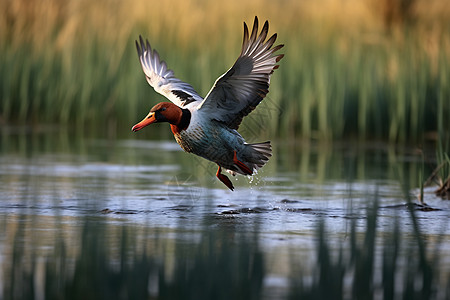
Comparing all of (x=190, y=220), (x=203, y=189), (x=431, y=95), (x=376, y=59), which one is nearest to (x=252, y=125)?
(x=203, y=189)

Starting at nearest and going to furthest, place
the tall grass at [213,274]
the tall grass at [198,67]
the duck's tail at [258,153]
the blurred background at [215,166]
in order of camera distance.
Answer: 1. the tall grass at [213,274]
2. the blurred background at [215,166]
3. the duck's tail at [258,153]
4. the tall grass at [198,67]

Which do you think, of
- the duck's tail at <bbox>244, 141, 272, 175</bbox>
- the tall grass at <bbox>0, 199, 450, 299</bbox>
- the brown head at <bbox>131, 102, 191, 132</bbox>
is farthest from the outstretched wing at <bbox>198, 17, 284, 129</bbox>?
the tall grass at <bbox>0, 199, 450, 299</bbox>

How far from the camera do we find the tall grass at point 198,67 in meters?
11.9

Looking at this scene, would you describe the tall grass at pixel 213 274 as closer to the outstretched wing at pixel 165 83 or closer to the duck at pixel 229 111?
the duck at pixel 229 111

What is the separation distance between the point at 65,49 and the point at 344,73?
4.13 metres

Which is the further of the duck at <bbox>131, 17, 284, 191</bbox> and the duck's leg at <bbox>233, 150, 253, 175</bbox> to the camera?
the duck's leg at <bbox>233, 150, 253, 175</bbox>

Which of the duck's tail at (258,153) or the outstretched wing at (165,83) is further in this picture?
the outstretched wing at (165,83)

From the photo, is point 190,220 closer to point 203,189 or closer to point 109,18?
point 203,189

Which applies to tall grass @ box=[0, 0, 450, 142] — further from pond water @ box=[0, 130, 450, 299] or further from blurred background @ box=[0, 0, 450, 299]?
pond water @ box=[0, 130, 450, 299]

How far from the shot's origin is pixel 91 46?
45.3 feet

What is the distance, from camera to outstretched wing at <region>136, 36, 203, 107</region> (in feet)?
26.3

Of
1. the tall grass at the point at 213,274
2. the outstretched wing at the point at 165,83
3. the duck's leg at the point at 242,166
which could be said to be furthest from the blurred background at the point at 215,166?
the outstretched wing at the point at 165,83

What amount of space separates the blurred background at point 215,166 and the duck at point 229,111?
230 millimetres

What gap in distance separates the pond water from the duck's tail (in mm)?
322
